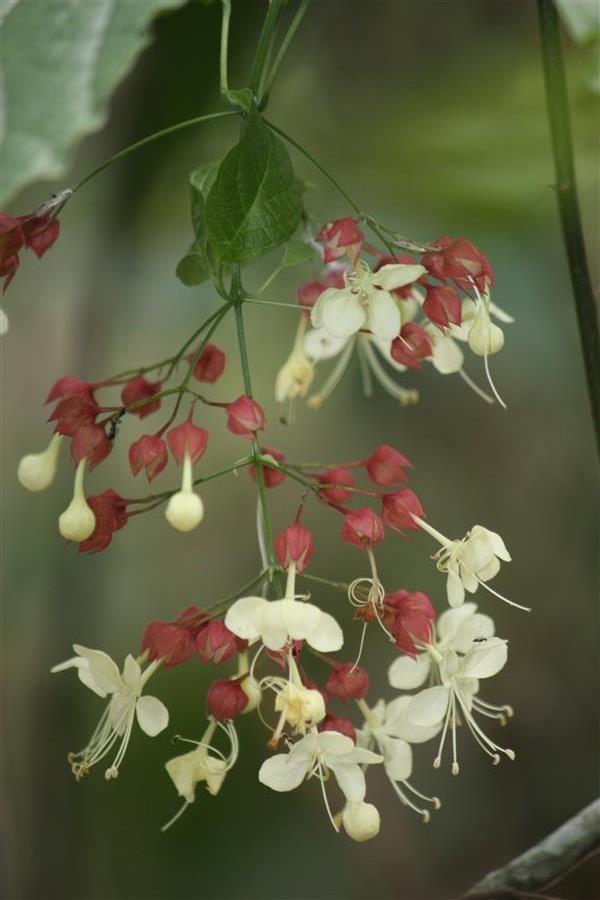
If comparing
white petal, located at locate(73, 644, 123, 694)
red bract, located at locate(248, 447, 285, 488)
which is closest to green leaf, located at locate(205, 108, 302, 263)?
red bract, located at locate(248, 447, 285, 488)

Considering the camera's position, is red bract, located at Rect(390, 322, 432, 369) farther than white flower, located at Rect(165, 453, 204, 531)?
Yes

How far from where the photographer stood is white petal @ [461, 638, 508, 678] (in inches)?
29.9

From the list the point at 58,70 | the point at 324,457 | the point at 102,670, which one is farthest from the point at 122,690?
the point at 324,457

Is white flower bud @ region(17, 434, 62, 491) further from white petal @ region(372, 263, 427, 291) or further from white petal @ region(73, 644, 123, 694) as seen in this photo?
white petal @ region(372, 263, 427, 291)

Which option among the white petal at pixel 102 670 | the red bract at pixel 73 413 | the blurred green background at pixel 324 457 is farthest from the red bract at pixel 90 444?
the blurred green background at pixel 324 457

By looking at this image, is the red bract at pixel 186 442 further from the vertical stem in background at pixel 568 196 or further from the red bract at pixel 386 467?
the vertical stem in background at pixel 568 196

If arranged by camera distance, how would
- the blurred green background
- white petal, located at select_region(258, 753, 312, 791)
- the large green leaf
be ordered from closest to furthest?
the large green leaf < white petal, located at select_region(258, 753, 312, 791) < the blurred green background

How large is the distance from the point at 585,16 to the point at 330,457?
167 centimetres

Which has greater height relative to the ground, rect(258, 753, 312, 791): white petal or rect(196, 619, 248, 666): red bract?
rect(196, 619, 248, 666): red bract

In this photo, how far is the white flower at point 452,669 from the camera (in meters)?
0.76

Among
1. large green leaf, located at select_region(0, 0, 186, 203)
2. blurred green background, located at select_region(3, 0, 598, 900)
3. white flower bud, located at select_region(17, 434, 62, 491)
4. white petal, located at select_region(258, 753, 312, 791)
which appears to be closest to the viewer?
large green leaf, located at select_region(0, 0, 186, 203)

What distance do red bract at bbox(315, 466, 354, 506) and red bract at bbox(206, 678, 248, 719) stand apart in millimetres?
128

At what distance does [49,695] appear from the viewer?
1.63 m

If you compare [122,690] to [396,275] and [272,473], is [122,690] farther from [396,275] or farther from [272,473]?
[396,275]
